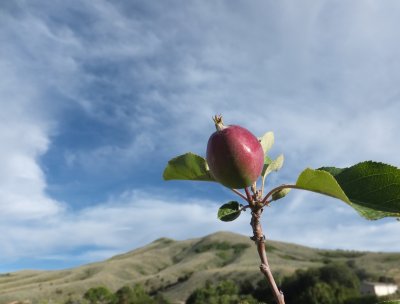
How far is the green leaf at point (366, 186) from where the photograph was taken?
3.09 feet

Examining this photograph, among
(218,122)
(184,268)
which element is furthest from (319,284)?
(184,268)

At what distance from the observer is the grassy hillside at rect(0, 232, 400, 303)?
60.2 metres

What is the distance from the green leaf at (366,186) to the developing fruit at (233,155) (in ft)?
0.44

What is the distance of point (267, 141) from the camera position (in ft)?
4.94

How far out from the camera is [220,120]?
117 cm

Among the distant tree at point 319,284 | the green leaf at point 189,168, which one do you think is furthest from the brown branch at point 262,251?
the distant tree at point 319,284

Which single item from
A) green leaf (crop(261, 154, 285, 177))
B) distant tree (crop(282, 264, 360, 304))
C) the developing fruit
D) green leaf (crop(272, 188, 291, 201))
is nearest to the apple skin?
the developing fruit

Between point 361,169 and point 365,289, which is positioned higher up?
point 365,289

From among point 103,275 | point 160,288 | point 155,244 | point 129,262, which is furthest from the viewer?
point 155,244

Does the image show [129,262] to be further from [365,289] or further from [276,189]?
[276,189]

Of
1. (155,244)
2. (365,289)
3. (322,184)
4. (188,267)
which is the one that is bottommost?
(322,184)

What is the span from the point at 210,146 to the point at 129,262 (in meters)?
94.7

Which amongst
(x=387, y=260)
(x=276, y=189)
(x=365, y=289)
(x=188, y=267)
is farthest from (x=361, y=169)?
(x=188, y=267)

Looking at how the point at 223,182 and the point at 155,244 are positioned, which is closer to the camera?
the point at 223,182
